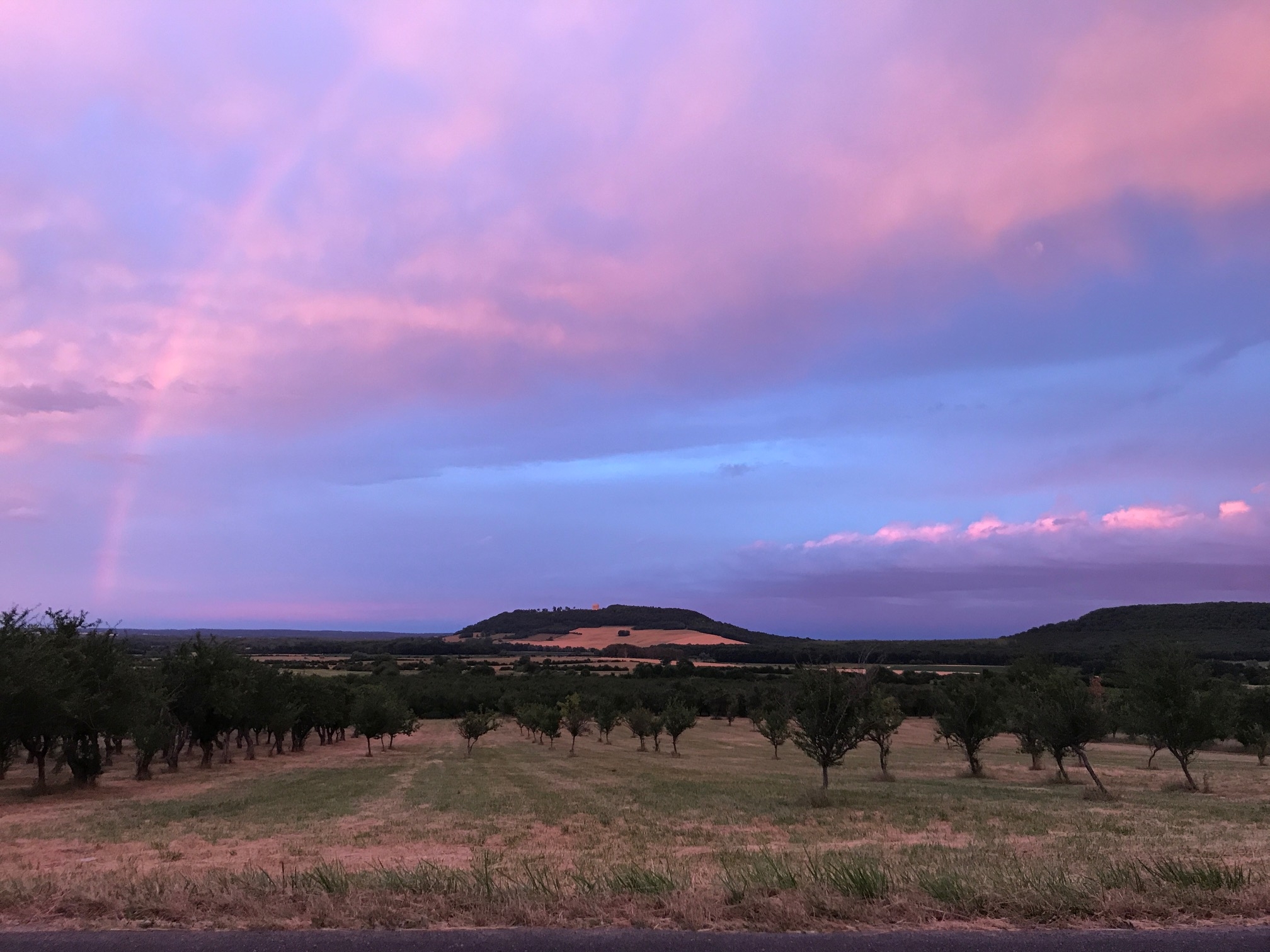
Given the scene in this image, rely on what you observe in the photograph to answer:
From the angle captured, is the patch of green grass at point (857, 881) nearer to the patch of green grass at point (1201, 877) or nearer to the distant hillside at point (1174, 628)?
the patch of green grass at point (1201, 877)

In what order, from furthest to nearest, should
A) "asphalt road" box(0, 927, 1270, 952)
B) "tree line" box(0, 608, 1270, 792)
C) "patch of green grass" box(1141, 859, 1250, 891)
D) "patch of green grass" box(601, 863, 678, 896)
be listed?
"tree line" box(0, 608, 1270, 792) → "patch of green grass" box(601, 863, 678, 896) → "patch of green grass" box(1141, 859, 1250, 891) → "asphalt road" box(0, 927, 1270, 952)

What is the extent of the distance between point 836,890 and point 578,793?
29.7 metres

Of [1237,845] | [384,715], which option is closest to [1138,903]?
[1237,845]

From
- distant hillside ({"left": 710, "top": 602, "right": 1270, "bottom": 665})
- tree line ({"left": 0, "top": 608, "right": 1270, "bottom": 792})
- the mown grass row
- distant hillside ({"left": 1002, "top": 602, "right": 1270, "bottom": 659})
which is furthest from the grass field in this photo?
distant hillside ({"left": 1002, "top": 602, "right": 1270, "bottom": 659})

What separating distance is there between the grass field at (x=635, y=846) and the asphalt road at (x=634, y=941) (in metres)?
0.40

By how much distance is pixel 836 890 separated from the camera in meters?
7.72

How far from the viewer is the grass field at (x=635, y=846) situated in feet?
24.0

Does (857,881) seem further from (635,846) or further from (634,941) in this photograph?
(635,846)

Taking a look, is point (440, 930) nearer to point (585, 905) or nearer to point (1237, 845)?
point (585, 905)

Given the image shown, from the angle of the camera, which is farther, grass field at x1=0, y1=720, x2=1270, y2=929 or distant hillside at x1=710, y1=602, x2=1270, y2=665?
distant hillside at x1=710, y1=602, x2=1270, y2=665

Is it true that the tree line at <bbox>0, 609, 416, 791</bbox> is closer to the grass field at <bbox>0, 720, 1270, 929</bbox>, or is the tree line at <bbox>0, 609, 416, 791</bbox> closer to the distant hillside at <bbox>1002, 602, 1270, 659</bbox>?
the grass field at <bbox>0, 720, 1270, 929</bbox>

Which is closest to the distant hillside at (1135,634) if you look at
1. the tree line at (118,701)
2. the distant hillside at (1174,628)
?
the distant hillside at (1174,628)

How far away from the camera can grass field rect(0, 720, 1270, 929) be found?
730cm

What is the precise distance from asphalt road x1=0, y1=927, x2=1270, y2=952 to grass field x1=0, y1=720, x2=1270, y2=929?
1.30ft
